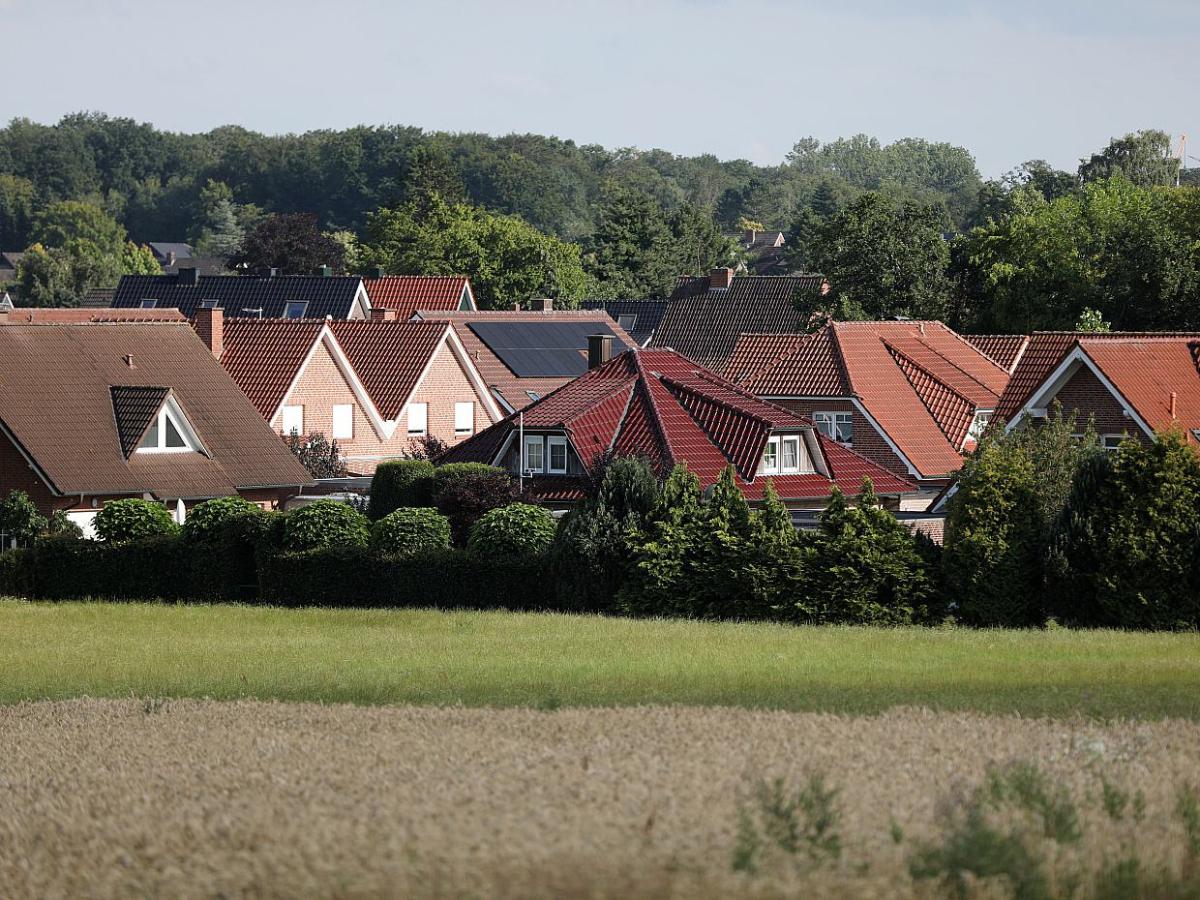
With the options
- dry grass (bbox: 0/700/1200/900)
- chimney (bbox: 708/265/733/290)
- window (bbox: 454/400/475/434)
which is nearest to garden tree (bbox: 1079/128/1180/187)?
chimney (bbox: 708/265/733/290)

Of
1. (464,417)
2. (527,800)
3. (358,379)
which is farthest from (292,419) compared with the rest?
(527,800)

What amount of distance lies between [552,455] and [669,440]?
11.0ft

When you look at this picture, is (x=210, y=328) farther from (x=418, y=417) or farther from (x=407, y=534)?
(x=407, y=534)

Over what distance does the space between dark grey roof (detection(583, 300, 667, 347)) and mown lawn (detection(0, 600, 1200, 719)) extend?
78177 millimetres

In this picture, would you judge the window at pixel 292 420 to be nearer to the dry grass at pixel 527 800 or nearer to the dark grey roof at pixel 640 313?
the dark grey roof at pixel 640 313

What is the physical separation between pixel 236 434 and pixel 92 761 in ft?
124

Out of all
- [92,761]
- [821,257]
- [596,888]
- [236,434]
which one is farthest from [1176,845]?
[821,257]

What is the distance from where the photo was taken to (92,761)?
14547mm

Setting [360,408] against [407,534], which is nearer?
[407,534]

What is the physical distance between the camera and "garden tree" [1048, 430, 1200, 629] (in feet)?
93.9

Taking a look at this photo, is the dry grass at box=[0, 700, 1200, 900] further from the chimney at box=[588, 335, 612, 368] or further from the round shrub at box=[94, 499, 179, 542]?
the chimney at box=[588, 335, 612, 368]

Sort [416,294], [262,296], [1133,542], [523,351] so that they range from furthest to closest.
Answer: [416,294] → [262,296] → [523,351] → [1133,542]

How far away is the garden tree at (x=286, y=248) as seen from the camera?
434ft

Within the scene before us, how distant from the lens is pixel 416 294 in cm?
9744
